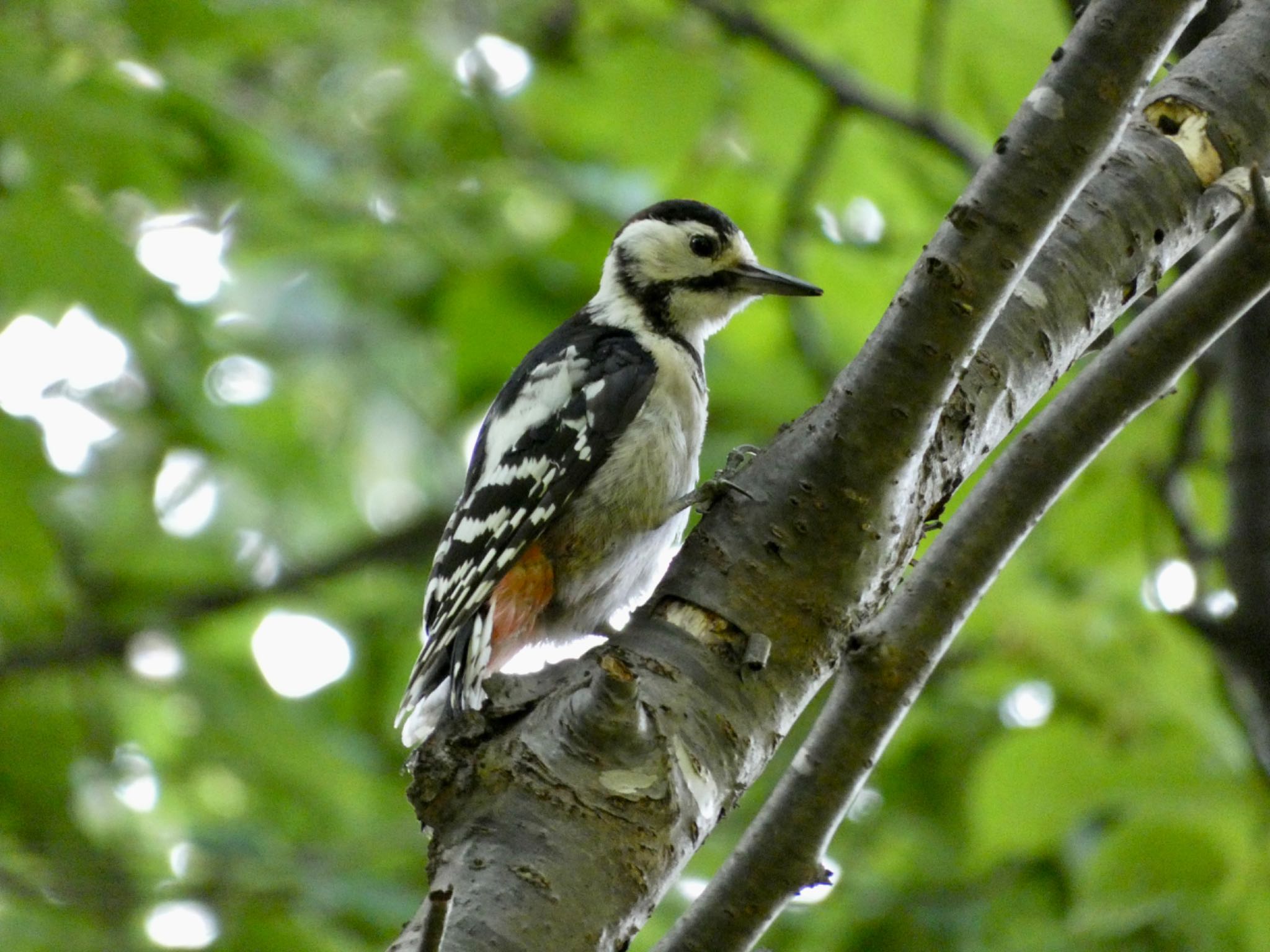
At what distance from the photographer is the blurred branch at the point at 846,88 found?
329 cm

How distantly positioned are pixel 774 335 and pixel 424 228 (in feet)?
3.58

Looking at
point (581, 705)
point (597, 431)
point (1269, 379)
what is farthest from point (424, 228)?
point (581, 705)

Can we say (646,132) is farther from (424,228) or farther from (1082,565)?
(1082,565)

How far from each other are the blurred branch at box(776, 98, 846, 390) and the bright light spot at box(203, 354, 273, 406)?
2.07 meters

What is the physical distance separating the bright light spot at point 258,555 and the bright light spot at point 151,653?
1005mm

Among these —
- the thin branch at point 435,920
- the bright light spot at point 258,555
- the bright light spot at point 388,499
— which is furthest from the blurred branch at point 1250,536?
the bright light spot at point 388,499

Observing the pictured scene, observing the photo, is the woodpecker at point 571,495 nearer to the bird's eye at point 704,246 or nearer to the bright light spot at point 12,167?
the bird's eye at point 704,246

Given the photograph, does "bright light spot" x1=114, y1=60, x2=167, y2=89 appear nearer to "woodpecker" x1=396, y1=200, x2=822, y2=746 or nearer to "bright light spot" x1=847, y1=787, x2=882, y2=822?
"woodpecker" x1=396, y1=200, x2=822, y2=746

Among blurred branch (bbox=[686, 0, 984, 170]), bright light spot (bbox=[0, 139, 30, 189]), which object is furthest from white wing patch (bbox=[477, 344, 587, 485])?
bright light spot (bbox=[0, 139, 30, 189])

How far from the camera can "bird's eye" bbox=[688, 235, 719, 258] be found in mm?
3588

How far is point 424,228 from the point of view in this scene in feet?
13.7

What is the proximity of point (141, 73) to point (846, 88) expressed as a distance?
5.40ft

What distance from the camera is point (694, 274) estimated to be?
11.9ft

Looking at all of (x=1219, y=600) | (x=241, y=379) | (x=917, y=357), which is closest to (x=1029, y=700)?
(x=1219, y=600)
